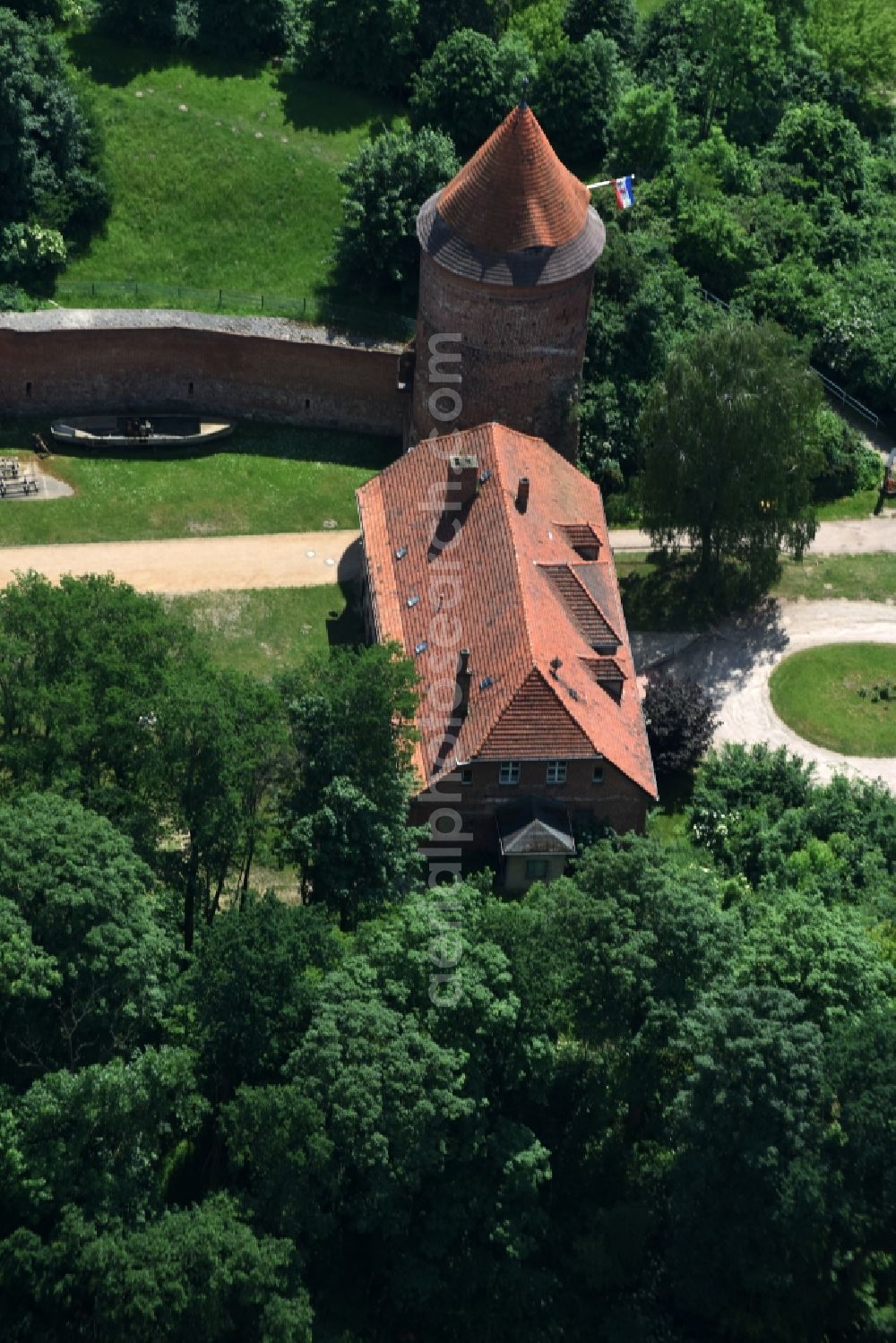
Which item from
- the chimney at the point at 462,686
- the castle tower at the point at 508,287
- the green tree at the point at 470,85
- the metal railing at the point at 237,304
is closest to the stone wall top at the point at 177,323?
the metal railing at the point at 237,304

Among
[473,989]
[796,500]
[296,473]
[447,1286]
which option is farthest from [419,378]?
[447,1286]

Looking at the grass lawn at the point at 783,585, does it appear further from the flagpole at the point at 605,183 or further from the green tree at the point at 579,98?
the green tree at the point at 579,98

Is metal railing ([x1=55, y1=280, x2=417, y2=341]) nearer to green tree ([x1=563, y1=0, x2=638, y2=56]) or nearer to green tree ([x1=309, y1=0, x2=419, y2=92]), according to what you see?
green tree ([x1=309, y1=0, x2=419, y2=92])

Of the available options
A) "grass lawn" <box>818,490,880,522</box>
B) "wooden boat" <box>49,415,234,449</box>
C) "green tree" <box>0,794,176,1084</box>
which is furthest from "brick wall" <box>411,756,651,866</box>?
"wooden boat" <box>49,415,234,449</box>

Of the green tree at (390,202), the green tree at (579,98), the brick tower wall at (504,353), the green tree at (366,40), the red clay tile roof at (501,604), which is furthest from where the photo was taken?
the green tree at (366,40)

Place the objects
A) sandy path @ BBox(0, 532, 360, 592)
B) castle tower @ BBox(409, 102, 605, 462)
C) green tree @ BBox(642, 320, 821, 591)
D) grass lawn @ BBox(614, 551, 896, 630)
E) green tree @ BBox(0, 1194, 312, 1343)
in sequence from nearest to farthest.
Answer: green tree @ BBox(0, 1194, 312, 1343)
green tree @ BBox(642, 320, 821, 591)
castle tower @ BBox(409, 102, 605, 462)
sandy path @ BBox(0, 532, 360, 592)
grass lawn @ BBox(614, 551, 896, 630)

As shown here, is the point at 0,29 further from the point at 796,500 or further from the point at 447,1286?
the point at 447,1286
